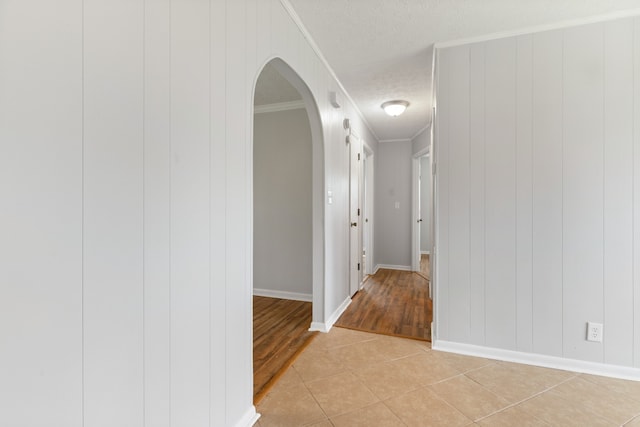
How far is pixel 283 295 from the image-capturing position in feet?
12.5

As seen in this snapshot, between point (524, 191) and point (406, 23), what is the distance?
5.15 ft

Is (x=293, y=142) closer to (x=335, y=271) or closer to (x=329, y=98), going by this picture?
(x=329, y=98)

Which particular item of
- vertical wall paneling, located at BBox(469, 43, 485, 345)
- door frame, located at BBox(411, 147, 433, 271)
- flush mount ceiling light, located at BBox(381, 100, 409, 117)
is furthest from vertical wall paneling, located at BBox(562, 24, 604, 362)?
door frame, located at BBox(411, 147, 433, 271)

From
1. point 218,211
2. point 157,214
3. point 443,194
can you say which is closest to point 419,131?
point 443,194

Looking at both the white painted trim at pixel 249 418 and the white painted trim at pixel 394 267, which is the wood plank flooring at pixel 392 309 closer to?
the white painted trim at pixel 394 267

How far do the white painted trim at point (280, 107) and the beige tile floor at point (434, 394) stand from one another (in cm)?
283

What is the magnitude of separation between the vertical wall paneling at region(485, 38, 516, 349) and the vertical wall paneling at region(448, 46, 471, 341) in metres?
0.15

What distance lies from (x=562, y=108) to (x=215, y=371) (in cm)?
290

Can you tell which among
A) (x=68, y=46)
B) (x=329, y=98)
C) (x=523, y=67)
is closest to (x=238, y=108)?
(x=68, y=46)

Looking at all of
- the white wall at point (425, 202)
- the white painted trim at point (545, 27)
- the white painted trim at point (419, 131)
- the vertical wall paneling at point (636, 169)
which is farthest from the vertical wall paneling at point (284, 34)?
the white wall at point (425, 202)

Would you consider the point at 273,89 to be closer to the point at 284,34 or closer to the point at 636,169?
the point at 284,34

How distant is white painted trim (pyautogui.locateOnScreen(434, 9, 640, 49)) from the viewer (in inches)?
79.4

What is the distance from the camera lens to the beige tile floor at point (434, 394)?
1.59 m

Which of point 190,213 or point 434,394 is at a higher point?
point 190,213
